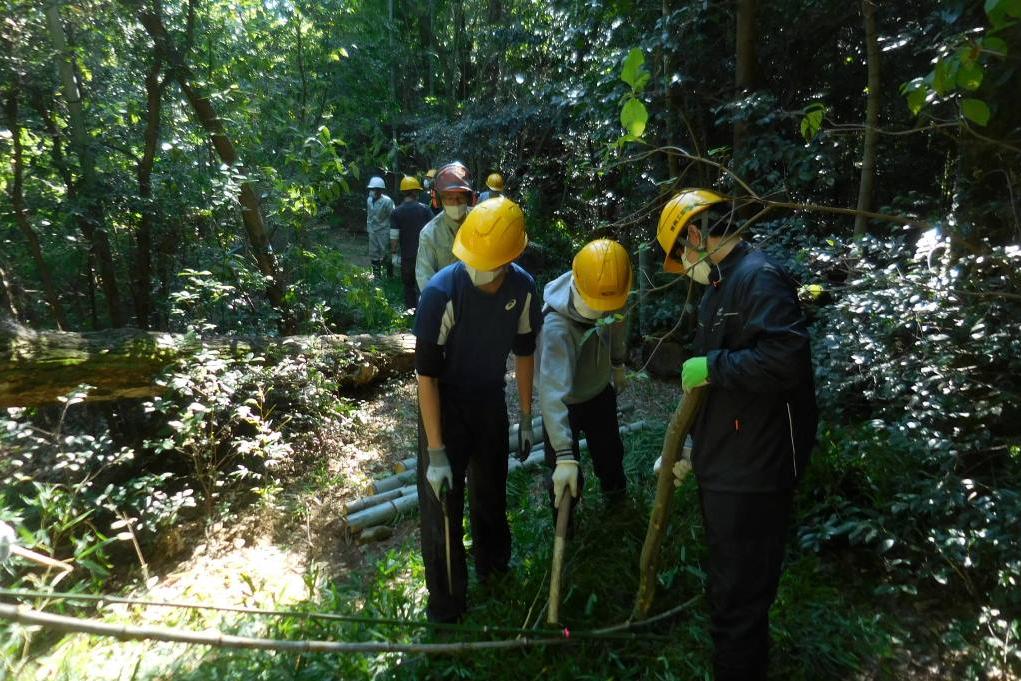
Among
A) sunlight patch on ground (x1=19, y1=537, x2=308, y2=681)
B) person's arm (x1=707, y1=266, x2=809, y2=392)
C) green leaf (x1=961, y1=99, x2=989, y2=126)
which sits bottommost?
sunlight patch on ground (x1=19, y1=537, x2=308, y2=681)

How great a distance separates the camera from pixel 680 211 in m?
2.39

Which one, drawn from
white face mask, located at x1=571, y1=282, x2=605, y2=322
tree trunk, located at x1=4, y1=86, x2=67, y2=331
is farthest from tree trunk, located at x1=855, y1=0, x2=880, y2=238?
tree trunk, located at x1=4, y1=86, x2=67, y2=331

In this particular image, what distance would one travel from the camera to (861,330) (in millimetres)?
3633

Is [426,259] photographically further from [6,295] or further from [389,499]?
[6,295]

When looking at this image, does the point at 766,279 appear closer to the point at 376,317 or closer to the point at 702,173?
the point at 702,173

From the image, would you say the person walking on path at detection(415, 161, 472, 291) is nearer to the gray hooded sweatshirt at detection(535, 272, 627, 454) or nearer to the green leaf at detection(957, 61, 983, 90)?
the gray hooded sweatshirt at detection(535, 272, 627, 454)

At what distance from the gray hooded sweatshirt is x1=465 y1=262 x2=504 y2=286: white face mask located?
36cm

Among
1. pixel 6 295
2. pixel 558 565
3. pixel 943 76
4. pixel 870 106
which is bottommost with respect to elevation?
pixel 558 565

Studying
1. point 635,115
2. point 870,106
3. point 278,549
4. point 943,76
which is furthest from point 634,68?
point 278,549

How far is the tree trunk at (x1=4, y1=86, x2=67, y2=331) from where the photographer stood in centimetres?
543

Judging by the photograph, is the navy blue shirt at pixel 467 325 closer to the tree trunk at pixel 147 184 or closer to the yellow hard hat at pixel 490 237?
the yellow hard hat at pixel 490 237

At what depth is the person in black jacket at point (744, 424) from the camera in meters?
2.09

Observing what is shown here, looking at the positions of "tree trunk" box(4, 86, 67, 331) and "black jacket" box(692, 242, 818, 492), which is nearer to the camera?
"black jacket" box(692, 242, 818, 492)

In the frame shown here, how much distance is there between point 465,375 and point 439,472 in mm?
452
